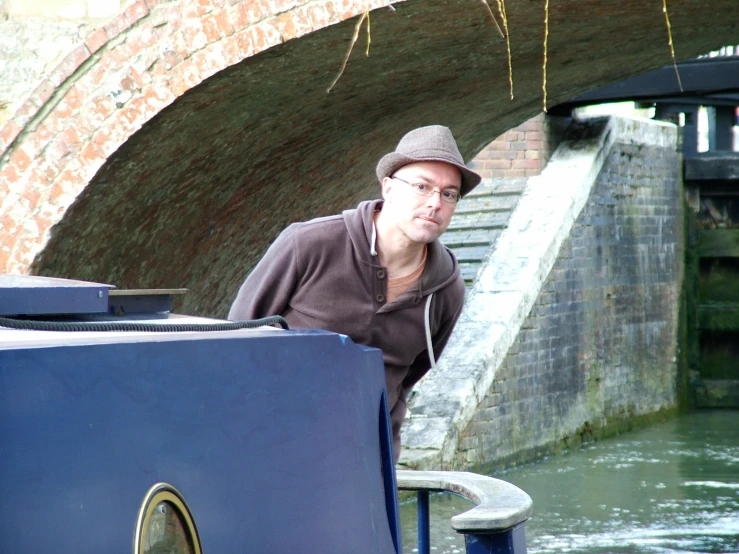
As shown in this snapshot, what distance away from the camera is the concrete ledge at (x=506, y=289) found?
7879mm

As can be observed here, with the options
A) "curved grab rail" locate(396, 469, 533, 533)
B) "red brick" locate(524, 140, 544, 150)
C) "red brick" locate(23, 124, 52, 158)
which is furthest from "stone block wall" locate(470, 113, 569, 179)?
"curved grab rail" locate(396, 469, 533, 533)

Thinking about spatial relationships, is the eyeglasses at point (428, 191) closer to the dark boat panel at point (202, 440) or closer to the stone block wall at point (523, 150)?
the dark boat panel at point (202, 440)

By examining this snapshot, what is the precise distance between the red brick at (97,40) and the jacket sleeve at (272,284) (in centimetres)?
228

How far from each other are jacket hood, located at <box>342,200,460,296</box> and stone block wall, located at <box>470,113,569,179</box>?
790 centimetres

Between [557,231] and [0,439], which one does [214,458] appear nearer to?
[0,439]

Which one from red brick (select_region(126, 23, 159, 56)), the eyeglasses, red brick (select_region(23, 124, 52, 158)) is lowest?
the eyeglasses

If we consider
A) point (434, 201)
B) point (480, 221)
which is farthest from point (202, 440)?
point (480, 221)

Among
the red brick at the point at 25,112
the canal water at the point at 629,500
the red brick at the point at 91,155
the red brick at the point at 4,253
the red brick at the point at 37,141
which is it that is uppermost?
the red brick at the point at 25,112

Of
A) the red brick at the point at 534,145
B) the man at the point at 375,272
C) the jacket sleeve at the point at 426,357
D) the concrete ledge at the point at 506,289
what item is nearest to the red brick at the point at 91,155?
the man at the point at 375,272

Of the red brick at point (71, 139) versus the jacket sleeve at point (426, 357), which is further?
the red brick at point (71, 139)

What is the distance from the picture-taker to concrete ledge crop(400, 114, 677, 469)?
25.8 ft

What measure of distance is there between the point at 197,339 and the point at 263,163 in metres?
4.87

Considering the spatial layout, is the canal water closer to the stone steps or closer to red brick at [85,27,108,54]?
the stone steps

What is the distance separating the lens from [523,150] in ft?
35.8
